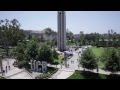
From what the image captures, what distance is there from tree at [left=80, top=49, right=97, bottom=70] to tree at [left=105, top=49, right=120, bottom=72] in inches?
18.4

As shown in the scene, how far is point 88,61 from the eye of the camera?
7.15m

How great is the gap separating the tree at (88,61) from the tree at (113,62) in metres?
0.47

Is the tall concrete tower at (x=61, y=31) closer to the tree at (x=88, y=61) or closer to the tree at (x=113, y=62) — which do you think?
the tree at (x=88, y=61)

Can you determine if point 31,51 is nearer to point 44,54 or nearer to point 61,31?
point 44,54

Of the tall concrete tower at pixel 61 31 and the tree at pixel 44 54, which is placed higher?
the tall concrete tower at pixel 61 31

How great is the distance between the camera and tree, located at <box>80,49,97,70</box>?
23.5ft

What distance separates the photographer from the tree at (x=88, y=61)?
282 inches

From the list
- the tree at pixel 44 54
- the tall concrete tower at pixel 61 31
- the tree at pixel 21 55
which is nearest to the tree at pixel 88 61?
the tree at pixel 44 54

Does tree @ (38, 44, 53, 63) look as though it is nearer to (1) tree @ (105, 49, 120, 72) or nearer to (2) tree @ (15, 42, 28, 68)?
(2) tree @ (15, 42, 28, 68)

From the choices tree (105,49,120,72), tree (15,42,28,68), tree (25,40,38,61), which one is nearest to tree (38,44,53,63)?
tree (25,40,38,61)

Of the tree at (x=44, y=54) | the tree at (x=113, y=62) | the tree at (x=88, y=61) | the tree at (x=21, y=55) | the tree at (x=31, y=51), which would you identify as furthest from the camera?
the tree at (x=44, y=54)

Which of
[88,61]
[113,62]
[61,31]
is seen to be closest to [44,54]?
[88,61]

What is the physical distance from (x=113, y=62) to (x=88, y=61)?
0.86 m
